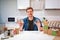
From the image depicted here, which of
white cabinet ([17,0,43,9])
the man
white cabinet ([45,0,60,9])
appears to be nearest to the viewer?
the man

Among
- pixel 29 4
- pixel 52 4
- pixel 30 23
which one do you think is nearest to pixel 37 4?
pixel 29 4

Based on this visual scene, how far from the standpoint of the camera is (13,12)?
13.5 ft

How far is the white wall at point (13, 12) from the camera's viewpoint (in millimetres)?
3976

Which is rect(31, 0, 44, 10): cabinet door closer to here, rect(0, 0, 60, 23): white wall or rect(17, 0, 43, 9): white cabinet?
rect(17, 0, 43, 9): white cabinet

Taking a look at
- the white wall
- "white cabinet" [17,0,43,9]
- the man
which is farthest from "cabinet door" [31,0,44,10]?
the man

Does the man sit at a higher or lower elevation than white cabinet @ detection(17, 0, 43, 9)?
lower

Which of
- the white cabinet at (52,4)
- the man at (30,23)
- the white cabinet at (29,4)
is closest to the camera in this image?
the man at (30,23)

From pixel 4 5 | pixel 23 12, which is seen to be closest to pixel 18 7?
pixel 23 12

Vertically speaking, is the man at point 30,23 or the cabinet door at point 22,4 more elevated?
the cabinet door at point 22,4

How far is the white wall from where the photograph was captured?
3.98 meters

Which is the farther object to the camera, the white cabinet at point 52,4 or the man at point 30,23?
the white cabinet at point 52,4

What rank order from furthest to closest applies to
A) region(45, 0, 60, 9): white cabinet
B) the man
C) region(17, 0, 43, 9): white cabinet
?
region(17, 0, 43, 9): white cabinet → region(45, 0, 60, 9): white cabinet → the man

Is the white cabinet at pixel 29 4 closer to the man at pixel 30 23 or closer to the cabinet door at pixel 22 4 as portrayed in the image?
the cabinet door at pixel 22 4

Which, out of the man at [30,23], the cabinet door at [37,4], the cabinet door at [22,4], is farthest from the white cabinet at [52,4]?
the man at [30,23]
